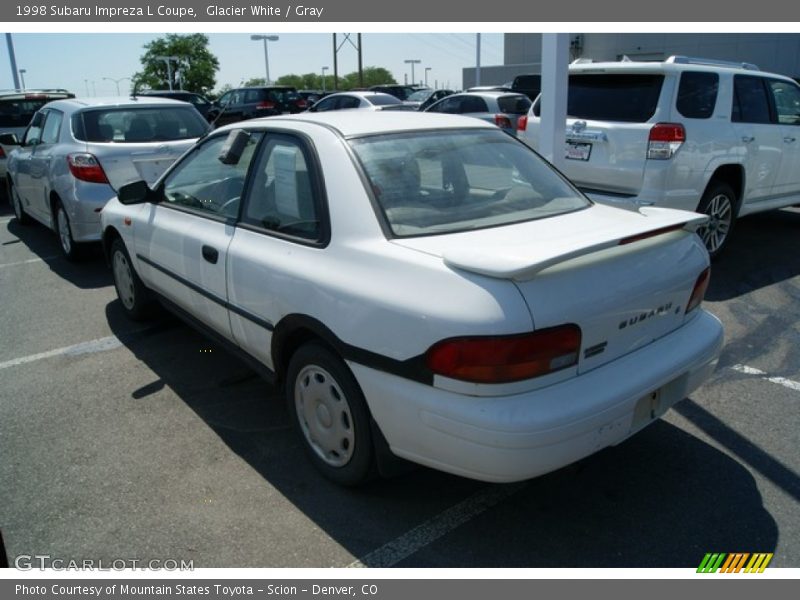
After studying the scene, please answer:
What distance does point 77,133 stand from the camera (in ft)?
22.3

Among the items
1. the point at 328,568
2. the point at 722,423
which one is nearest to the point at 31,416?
the point at 328,568

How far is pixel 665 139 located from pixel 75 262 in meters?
6.03

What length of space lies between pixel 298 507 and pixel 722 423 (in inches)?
92.0

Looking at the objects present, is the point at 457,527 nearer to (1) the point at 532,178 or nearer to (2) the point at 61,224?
(1) the point at 532,178

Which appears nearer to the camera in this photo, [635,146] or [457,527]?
[457,527]

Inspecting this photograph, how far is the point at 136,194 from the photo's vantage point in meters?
4.41

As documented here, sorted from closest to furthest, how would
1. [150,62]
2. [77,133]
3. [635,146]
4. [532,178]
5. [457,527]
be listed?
[457,527] → [532,178] → [635,146] → [77,133] → [150,62]

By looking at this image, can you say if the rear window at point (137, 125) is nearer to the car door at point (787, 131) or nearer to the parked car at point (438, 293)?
the parked car at point (438, 293)

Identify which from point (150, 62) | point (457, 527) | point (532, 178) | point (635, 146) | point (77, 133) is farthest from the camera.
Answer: point (150, 62)

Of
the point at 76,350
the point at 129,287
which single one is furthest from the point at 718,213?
the point at 76,350

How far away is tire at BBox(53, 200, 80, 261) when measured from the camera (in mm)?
6898

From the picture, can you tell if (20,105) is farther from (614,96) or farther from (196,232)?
(614,96)

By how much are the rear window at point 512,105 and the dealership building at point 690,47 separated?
17689 millimetres
